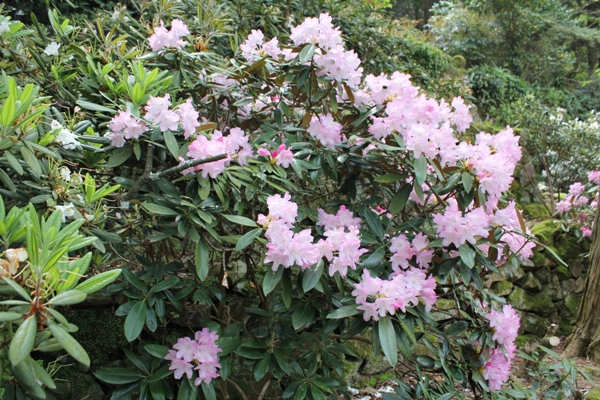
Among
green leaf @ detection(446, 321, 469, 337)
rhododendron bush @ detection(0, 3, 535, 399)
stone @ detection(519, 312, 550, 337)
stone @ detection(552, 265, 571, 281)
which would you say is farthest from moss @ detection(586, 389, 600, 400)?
stone @ detection(552, 265, 571, 281)

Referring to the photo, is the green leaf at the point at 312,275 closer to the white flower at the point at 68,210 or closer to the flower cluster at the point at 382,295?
the flower cluster at the point at 382,295

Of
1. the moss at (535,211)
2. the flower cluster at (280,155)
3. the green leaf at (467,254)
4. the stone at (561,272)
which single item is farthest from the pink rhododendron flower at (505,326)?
the moss at (535,211)

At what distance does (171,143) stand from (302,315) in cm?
68

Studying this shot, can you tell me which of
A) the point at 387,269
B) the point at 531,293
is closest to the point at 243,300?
the point at 387,269

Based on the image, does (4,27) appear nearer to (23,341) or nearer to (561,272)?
(23,341)

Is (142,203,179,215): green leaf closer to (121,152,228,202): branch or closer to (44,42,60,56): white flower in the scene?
(121,152,228,202): branch

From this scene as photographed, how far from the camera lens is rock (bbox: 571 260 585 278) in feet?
14.2

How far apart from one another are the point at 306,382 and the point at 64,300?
103cm

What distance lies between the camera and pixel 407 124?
1.50m

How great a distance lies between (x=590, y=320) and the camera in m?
2.80

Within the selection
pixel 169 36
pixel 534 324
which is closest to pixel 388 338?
pixel 169 36

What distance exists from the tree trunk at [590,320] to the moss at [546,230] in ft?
4.50

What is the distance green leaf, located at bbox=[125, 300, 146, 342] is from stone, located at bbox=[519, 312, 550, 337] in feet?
11.6

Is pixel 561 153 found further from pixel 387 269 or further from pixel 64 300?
pixel 64 300
